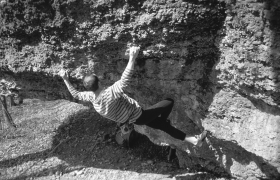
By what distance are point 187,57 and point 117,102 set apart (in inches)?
40.2

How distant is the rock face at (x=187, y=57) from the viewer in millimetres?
2910

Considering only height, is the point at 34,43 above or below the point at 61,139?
above

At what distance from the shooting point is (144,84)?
12.9ft

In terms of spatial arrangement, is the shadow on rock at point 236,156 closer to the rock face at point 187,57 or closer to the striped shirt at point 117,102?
the rock face at point 187,57

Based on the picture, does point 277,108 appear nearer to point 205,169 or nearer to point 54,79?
point 205,169

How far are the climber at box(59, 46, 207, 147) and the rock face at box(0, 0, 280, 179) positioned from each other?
9.4 inches

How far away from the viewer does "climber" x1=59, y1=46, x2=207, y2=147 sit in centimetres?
328

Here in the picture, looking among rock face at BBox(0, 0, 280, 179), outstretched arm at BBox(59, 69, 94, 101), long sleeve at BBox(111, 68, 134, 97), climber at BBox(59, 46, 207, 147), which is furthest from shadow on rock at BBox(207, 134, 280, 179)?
outstretched arm at BBox(59, 69, 94, 101)

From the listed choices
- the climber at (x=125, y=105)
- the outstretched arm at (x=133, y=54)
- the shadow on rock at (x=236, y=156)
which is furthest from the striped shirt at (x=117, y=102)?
the shadow on rock at (x=236, y=156)

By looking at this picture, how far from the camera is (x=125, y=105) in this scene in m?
3.46

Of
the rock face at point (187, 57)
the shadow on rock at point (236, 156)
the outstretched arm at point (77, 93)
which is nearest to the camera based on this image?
the rock face at point (187, 57)

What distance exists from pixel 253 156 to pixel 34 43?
3.38 metres

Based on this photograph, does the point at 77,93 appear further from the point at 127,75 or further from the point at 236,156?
the point at 236,156

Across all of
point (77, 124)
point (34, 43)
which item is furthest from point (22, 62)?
point (77, 124)
